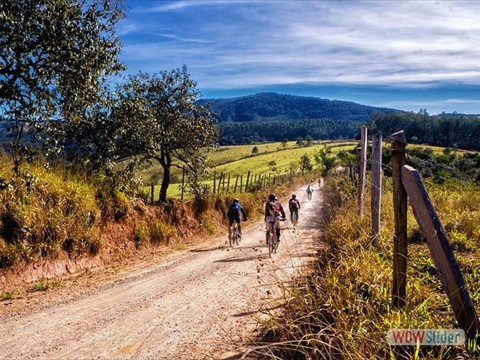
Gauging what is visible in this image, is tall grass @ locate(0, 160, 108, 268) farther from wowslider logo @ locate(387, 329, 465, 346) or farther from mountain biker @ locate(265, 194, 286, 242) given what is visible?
wowslider logo @ locate(387, 329, 465, 346)

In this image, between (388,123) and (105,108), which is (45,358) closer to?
(105,108)

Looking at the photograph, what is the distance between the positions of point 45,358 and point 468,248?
8.64m

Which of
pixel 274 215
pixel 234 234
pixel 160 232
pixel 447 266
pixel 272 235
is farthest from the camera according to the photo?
pixel 234 234

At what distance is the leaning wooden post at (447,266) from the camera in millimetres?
3418

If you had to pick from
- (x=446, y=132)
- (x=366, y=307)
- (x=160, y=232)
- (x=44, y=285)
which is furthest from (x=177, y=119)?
(x=446, y=132)

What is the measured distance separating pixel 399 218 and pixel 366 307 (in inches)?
48.9

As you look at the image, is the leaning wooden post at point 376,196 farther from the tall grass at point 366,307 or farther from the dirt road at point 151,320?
the dirt road at point 151,320

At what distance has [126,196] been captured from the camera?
52.6 feet

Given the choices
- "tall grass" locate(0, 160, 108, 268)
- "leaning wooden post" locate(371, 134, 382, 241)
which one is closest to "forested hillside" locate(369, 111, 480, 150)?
"tall grass" locate(0, 160, 108, 268)

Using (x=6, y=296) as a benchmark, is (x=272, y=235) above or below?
above

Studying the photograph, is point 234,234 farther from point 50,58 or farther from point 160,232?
point 50,58

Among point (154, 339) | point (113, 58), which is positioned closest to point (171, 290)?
point (154, 339)

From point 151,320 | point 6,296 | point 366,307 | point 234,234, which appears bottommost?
point 234,234

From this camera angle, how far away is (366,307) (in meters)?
4.84
